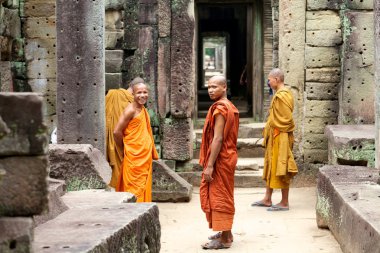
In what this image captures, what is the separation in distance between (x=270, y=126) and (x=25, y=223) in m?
6.34

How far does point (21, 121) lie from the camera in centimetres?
304

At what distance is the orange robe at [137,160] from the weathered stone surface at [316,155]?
3653 mm

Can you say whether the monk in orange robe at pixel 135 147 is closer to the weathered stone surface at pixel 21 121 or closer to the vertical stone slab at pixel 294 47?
the vertical stone slab at pixel 294 47

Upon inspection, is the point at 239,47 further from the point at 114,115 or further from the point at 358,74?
the point at 114,115

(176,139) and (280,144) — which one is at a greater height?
(280,144)

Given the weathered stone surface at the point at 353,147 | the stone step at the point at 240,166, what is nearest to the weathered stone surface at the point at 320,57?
Result: the stone step at the point at 240,166

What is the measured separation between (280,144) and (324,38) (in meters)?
2.33

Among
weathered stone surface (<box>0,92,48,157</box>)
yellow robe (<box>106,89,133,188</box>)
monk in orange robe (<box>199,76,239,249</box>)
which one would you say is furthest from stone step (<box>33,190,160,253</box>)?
yellow robe (<box>106,89,133,188</box>)

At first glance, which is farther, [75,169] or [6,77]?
[6,77]

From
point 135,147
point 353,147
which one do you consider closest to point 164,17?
point 135,147

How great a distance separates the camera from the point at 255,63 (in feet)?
47.2

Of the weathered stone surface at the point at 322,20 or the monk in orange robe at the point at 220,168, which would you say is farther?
the weathered stone surface at the point at 322,20

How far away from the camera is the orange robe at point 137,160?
25.3 feet

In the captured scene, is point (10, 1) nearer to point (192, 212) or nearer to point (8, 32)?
point (8, 32)
